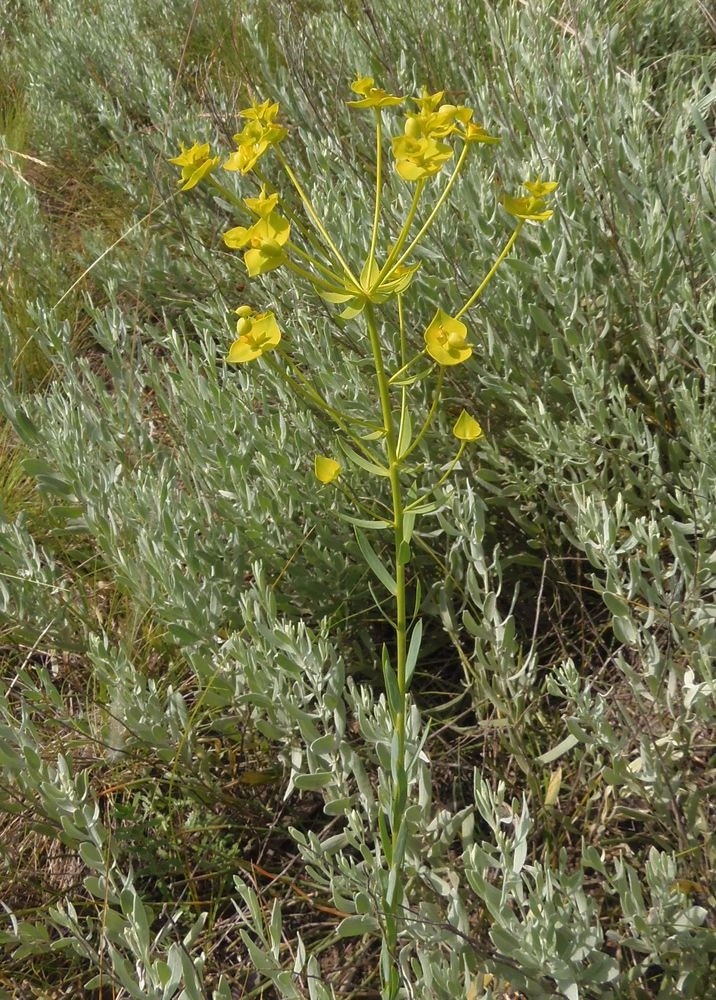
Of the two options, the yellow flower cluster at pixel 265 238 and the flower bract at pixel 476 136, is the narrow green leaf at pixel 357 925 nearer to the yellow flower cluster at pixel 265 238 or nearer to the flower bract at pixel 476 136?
the yellow flower cluster at pixel 265 238

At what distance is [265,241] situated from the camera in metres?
1.05

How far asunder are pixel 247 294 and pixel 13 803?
65.3 inches

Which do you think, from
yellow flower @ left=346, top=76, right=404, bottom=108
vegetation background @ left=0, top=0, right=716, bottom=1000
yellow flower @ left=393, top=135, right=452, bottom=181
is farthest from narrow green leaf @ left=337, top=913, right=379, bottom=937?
yellow flower @ left=346, top=76, right=404, bottom=108

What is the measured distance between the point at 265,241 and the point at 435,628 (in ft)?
3.72

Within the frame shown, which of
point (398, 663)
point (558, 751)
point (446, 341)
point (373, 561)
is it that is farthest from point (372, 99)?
point (558, 751)

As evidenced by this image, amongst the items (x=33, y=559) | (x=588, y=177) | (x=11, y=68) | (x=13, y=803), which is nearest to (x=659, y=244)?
(x=588, y=177)

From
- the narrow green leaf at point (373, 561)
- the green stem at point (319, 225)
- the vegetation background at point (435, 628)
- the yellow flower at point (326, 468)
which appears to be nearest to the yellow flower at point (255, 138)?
the green stem at point (319, 225)

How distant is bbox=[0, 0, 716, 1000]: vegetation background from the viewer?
1403mm

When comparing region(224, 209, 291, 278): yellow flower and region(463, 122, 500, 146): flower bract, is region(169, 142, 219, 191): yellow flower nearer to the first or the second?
region(224, 209, 291, 278): yellow flower

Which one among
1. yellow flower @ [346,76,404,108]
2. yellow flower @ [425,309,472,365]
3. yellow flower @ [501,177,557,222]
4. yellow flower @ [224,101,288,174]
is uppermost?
yellow flower @ [224,101,288,174]

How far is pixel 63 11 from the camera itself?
418 centimetres

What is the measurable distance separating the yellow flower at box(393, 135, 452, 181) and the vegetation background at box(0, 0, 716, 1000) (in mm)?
684

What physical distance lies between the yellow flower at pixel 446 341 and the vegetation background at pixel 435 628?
555mm

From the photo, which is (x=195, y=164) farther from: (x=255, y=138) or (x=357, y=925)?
(x=357, y=925)
